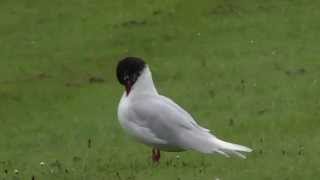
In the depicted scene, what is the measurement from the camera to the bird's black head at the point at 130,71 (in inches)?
497

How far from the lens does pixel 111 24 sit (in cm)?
2858

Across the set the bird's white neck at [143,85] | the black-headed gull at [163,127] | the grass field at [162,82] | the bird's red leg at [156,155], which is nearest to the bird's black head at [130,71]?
the bird's white neck at [143,85]

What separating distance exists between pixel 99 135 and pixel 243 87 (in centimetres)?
449

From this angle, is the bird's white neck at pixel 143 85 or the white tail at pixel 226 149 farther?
the bird's white neck at pixel 143 85

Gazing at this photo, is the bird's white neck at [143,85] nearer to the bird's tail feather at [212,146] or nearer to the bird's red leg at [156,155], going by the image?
the bird's red leg at [156,155]

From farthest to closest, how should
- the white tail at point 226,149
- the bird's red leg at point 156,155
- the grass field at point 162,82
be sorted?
the grass field at point 162,82, the bird's red leg at point 156,155, the white tail at point 226,149

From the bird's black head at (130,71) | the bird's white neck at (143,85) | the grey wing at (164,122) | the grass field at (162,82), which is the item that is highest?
the bird's black head at (130,71)

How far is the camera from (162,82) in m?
22.8

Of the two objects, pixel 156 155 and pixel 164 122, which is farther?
pixel 156 155

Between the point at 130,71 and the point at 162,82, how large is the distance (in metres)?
10.1

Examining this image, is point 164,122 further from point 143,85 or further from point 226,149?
point 226,149

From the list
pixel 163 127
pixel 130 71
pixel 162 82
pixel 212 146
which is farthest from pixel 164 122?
pixel 162 82

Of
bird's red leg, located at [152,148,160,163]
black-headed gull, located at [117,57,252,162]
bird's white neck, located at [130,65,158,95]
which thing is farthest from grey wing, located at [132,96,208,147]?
bird's red leg, located at [152,148,160,163]

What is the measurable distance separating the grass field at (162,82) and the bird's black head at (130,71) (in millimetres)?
1076
